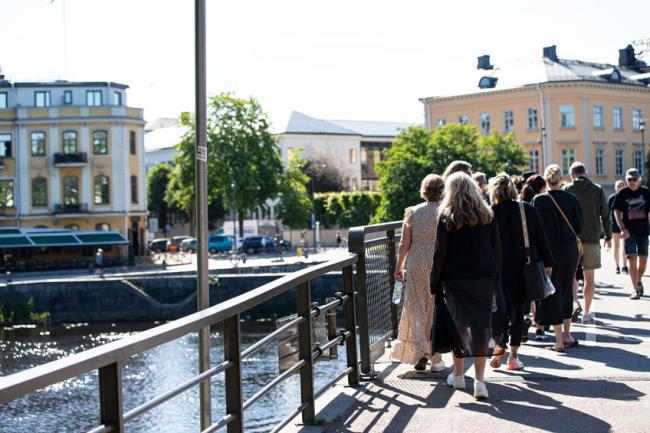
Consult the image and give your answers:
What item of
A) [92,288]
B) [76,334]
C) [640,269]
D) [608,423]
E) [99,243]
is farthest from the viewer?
[99,243]

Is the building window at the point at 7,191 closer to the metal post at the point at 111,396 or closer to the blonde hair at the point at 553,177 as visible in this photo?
the blonde hair at the point at 553,177

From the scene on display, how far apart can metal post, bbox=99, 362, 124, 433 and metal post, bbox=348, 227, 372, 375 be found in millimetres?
5159

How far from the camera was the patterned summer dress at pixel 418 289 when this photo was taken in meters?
8.91

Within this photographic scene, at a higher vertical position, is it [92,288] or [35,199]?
[35,199]

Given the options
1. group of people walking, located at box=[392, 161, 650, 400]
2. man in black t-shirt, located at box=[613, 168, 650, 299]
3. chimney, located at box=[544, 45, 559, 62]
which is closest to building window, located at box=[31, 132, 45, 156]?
chimney, located at box=[544, 45, 559, 62]

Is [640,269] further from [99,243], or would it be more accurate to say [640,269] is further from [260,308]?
[99,243]

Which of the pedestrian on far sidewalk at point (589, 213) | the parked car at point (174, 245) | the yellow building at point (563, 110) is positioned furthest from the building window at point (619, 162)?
the pedestrian on far sidewalk at point (589, 213)

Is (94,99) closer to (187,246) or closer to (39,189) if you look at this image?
(39,189)

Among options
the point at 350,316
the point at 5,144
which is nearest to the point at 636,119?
the point at 5,144

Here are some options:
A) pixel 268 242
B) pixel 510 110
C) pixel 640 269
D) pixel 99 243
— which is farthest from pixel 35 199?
pixel 640 269

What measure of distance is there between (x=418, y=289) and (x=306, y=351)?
219cm

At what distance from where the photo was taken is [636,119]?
275 feet

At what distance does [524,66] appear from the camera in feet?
274

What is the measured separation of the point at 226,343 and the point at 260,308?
4687cm
